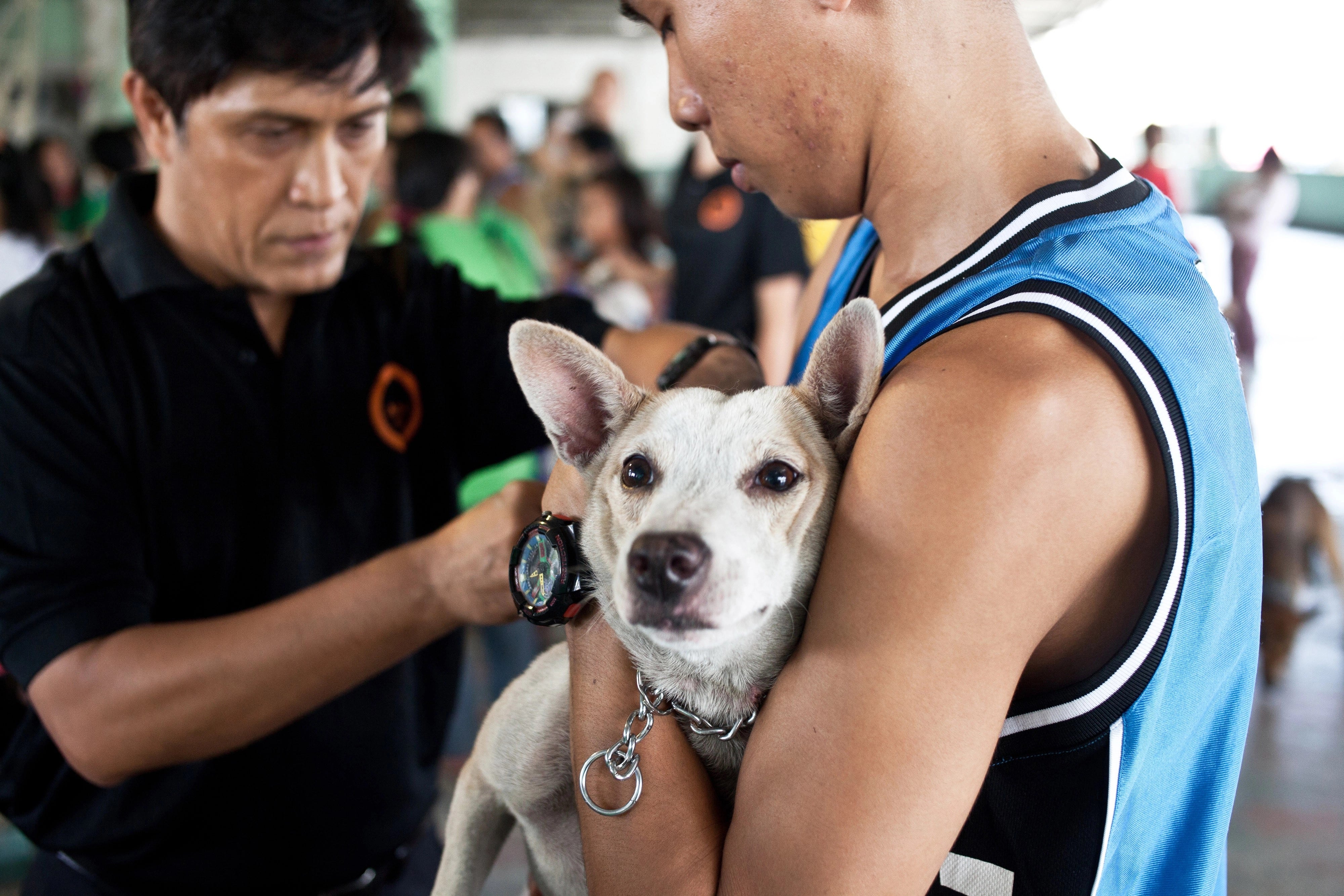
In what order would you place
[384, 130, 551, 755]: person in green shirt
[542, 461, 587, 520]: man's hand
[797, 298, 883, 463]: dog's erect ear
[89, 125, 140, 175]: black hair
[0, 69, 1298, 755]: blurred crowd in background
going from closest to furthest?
[797, 298, 883, 463]: dog's erect ear, [542, 461, 587, 520]: man's hand, [384, 130, 551, 755]: person in green shirt, [0, 69, 1298, 755]: blurred crowd in background, [89, 125, 140, 175]: black hair

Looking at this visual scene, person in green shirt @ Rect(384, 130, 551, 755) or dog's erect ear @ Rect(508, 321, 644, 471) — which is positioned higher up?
dog's erect ear @ Rect(508, 321, 644, 471)

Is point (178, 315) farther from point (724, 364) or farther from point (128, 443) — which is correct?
point (724, 364)

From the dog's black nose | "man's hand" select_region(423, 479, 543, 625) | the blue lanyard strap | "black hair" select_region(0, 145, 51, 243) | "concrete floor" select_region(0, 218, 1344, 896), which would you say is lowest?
"concrete floor" select_region(0, 218, 1344, 896)

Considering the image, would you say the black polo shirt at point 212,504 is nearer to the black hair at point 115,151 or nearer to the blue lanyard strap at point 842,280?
the blue lanyard strap at point 842,280

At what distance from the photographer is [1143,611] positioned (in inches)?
30.1

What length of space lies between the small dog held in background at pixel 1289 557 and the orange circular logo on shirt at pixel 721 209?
253 cm

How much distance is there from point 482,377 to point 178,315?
18.6 inches

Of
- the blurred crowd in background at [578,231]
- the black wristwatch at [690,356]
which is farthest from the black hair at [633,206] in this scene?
the black wristwatch at [690,356]

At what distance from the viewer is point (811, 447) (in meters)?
1.03

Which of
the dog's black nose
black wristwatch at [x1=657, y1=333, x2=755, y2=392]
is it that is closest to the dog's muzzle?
the dog's black nose

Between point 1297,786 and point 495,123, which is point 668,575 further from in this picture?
point 495,123

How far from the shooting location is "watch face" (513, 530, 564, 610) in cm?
102

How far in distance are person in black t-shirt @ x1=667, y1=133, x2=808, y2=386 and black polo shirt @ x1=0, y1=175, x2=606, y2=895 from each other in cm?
187

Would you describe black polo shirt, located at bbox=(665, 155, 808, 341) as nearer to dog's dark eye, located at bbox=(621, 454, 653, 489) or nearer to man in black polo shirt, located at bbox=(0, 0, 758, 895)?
man in black polo shirt, located at bbox=(0, 0, 758, 895)
